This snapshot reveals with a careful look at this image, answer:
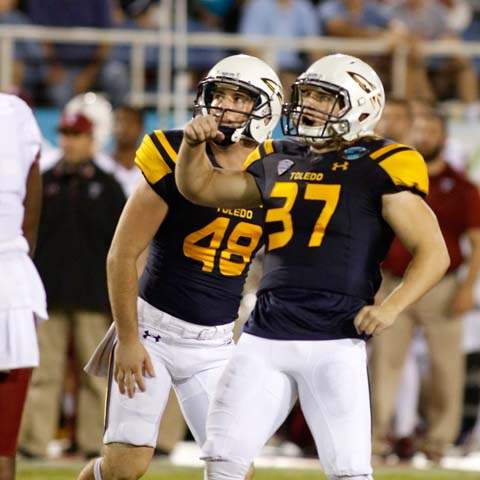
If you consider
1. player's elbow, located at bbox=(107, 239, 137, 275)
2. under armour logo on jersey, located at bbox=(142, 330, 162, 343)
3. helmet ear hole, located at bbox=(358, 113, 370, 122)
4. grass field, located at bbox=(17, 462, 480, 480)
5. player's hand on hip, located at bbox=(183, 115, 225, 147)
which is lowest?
grass field, located at bbox=(17, 462, 480, 480)

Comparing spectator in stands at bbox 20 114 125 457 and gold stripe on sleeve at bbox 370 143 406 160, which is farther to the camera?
spectator in stands at bbox 20 114 125 457

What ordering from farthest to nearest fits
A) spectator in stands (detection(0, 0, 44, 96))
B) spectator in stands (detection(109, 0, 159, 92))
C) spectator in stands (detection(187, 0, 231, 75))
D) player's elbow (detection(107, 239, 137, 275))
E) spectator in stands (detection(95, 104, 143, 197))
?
1. spectator in stands (detection(187, 0, 231, 75))
2. spectator in stands (detection(109, 0, 159, 92))
3. spectator in stands (detection(0, 0, 44, 96))
4. spectator in stands (detection(95, 104, 143, 197))
5. player's elbow (detection(107, 239, 137, 275))

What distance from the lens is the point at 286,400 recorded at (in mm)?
4820

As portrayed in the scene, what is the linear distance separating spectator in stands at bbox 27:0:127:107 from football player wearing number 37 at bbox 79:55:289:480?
5104 millimetres

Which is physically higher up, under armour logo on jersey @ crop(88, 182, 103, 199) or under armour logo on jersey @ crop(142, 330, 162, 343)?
under armour logo on jersey @ crop(88, 182, 103, 199)

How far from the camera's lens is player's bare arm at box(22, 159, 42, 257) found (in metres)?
5.19

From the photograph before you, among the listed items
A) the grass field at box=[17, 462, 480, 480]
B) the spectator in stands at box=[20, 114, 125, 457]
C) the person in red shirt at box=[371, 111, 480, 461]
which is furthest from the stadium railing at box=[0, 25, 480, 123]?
the grass field at box=[17, 462, 480, 480]

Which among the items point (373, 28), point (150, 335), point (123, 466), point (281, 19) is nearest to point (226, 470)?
point (123, 466)

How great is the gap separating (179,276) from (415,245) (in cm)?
96

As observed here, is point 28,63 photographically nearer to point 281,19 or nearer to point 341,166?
point 281,19

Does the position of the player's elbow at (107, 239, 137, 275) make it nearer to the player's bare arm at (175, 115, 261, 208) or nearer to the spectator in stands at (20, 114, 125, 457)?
the player's bare arm at (175, 115, 261, 208)

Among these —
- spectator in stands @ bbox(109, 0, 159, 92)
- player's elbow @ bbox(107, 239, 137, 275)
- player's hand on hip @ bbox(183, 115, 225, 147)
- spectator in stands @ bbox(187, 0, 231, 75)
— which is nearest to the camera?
player's hand on hip @ bbox(183, 115, 225, 147)

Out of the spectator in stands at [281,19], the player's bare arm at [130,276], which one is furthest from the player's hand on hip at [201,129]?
the spectator in stands at [281,19]

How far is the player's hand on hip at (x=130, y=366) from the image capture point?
5.18m
